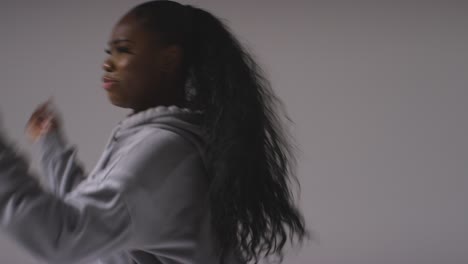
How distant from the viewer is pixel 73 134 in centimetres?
187

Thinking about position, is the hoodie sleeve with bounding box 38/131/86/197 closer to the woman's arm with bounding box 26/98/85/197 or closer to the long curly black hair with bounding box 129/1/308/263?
the woman's arm with bounding box 26/98/85/197

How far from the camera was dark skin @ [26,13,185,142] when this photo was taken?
75 centimetres

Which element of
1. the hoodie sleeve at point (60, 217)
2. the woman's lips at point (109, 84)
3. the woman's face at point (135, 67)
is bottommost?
the hoodie sleeve at point (60, 217)

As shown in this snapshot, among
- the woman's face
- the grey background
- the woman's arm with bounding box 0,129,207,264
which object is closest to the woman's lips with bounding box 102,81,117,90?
the woman's face

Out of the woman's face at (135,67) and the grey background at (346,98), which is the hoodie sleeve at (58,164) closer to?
the woman's face at (135,67)

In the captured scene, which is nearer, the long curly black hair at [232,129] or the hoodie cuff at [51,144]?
the long curly black hair at [232,129]

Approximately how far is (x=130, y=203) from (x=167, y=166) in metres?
0.07

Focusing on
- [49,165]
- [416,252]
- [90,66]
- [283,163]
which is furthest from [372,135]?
[49,165]

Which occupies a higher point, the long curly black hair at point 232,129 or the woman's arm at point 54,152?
the long curly black hair at point 232,129

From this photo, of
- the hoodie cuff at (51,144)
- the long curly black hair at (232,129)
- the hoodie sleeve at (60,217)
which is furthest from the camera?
the hoodie cuff at (51,144)

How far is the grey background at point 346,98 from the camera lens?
1810mm

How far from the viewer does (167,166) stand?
657mm

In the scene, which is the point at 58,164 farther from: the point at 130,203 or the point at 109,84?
the point at 130,203

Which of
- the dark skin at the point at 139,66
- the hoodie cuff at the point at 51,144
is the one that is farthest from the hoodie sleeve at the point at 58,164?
the dark skin at the point at 139,66
